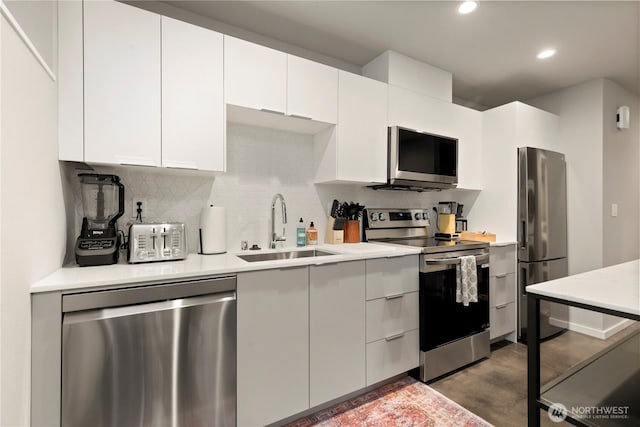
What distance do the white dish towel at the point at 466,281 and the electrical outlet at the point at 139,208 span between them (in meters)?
2.25

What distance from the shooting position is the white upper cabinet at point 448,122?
97.7 inches

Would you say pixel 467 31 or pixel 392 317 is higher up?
pixel 467 31

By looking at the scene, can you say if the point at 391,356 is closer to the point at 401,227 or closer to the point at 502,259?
the point at 401,227

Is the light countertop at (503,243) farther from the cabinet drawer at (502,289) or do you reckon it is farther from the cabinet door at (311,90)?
the cabinet door at (311,90)

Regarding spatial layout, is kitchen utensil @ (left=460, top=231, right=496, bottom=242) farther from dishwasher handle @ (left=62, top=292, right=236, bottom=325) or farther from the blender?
the blender

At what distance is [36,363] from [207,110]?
4.53 feet

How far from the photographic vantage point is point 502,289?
2695mm

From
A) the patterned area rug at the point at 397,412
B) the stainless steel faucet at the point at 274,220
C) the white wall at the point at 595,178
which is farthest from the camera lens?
the white wall at the point at 595,178

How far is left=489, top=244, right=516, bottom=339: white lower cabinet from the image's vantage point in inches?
103

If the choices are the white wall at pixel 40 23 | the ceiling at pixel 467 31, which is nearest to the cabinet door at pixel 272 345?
the white wall at pixel 40 23

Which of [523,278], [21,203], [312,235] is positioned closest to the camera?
[21,203]

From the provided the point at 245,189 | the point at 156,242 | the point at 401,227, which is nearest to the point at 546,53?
the point at 401,227

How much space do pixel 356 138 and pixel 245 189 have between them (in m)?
0.94

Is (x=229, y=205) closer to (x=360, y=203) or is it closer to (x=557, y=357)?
(x=360, y=203)
